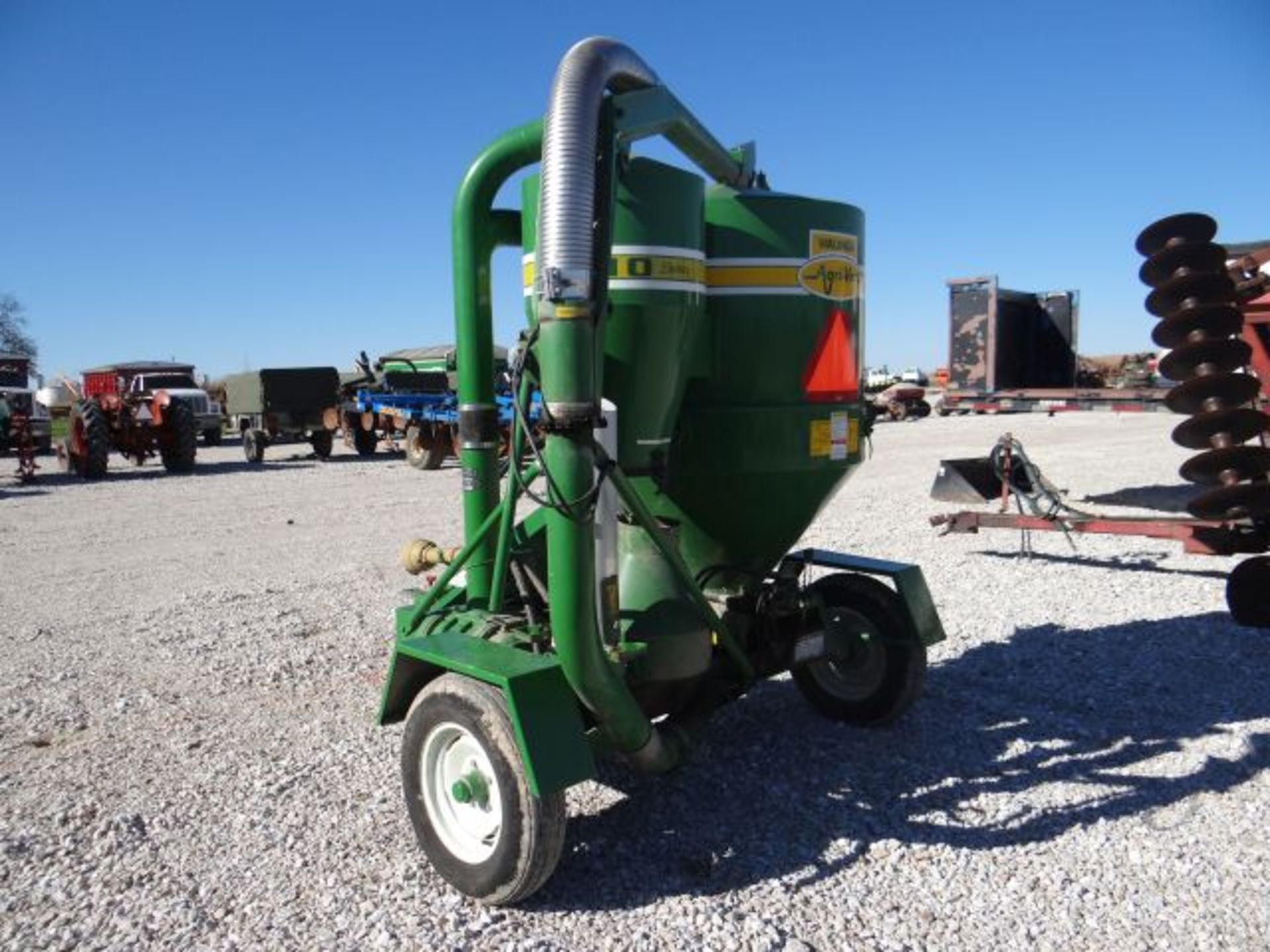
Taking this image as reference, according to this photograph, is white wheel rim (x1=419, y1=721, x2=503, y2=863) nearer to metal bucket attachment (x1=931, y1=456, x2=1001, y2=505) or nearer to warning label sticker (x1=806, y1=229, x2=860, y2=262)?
warning label sticker (x1=806, y1=229, x2=860, y2=262)

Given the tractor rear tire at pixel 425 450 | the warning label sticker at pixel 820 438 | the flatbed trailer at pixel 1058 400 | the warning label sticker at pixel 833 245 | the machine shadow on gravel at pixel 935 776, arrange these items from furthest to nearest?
the tractor rear tire at pixel 425 450, the flatbed trailer at pixel 1058 400, the warning label sticker at pixel 820 438, the warning label sticker at pixel 833 245, the machine shadow on gravel at pixel 935 776

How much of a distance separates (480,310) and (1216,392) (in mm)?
4326

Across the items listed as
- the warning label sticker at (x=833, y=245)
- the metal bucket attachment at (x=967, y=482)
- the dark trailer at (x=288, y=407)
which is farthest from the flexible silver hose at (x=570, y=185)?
the dark trailer at (x=288, y=407)

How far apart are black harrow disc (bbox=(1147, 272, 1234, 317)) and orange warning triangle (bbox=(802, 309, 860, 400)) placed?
8.72 ft

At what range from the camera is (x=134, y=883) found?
9.49 feet

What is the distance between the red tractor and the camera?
15.6m

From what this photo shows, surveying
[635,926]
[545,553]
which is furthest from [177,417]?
[635,926]

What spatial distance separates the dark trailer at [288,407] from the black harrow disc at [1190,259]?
16.6 m

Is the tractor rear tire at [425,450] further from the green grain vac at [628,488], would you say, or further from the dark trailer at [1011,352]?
the green grain vac at [628,488]

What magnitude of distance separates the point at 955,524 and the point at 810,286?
15.0 feet

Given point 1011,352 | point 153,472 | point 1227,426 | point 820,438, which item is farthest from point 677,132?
point 153,472

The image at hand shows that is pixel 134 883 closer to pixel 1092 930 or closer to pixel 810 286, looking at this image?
pixel 1092 930

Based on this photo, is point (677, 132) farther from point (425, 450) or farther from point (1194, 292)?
point (425, 450)

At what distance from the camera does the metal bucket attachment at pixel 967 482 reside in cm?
885
